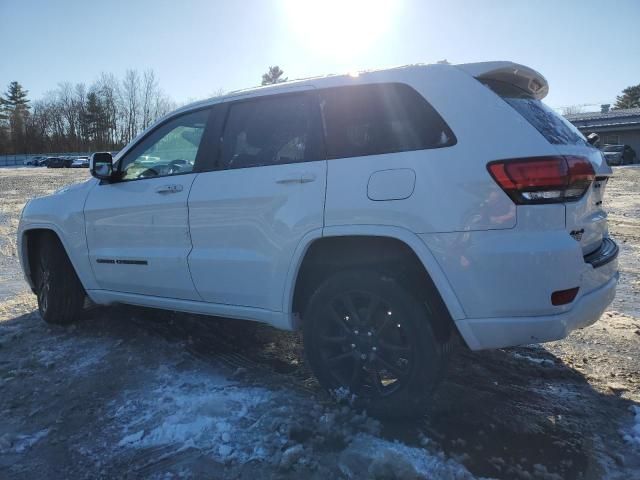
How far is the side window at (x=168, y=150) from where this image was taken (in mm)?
3836

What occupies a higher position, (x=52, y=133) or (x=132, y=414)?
(x=52, y=133)

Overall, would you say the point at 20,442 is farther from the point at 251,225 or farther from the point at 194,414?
the point at 251,225

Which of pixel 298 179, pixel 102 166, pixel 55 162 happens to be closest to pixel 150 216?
pixel 102 166

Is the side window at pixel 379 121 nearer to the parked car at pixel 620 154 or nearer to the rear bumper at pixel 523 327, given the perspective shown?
the rear bumper at pixel 523 327

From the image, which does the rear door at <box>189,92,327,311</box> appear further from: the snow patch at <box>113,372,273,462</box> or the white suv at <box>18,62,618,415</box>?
the snow patch at <box>113,372,273,462</box>

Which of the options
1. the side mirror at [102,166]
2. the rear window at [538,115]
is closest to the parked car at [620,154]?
the rear window at [538,115]

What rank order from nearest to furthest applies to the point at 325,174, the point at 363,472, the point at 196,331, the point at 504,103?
the point at 363,472 → the point at 504,103 → the point at 325,174 → the point at 196,331

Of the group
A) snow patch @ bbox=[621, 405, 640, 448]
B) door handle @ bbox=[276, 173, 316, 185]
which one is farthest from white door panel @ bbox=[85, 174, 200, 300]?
snow patch @ bbox=[621, 405, 640, 448]

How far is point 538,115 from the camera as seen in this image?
290cm

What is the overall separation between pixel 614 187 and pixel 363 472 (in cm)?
1940

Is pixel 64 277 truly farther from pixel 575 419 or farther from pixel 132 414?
pixel 575 419

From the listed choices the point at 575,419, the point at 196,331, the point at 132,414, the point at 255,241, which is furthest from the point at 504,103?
the point at 196,331

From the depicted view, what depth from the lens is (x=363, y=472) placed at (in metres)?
2.54

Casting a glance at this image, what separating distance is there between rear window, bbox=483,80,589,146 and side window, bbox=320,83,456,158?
1.36ft
